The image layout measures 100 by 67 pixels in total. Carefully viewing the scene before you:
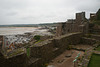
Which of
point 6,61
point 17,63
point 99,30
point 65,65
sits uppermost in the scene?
point 99,30

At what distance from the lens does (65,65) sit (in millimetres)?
6133

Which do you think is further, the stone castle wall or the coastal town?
the coastal town

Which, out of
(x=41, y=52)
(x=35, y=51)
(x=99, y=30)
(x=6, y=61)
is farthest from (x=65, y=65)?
(x=99, y=30)

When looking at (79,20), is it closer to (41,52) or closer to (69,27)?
(69,27)

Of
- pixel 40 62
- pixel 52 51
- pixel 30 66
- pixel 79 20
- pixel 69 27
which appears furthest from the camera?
pixel 69 27

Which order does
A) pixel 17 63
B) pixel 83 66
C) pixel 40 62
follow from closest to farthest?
pixel 17 63 → pixel 83 66 → pixel 40 62

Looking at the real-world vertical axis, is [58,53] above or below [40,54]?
below

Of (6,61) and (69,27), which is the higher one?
(69,27)

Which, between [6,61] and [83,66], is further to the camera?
[83,66]

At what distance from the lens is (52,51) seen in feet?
24.0

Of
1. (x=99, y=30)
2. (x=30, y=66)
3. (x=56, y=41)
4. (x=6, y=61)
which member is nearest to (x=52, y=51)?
(x=56, y=41)

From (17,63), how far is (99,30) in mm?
12766

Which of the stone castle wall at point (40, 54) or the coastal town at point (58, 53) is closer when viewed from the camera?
the stone castle wall at point (40, 54)

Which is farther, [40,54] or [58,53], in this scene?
→ [58,53]
